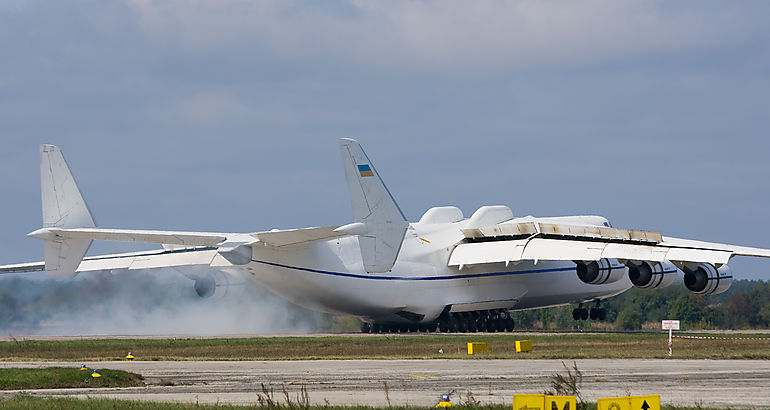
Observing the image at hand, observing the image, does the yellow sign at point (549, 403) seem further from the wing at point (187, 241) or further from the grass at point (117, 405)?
the wing at point (187, 241)

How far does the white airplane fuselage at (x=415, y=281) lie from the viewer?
3944 cm

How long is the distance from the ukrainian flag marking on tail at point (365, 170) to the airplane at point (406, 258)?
0.14 feet

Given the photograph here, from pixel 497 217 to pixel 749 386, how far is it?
2987 cm

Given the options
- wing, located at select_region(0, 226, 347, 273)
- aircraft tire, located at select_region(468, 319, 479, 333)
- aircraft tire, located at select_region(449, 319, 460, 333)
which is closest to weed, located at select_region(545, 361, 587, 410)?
wing, located at select_region(0, 226, 347, 273)

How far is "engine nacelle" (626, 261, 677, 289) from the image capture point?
43.6 metres

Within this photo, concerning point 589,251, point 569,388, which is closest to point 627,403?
point 569,388

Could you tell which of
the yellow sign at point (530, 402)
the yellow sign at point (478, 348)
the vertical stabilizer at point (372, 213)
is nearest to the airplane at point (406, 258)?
the vertical stabilizer at point (372, 213)

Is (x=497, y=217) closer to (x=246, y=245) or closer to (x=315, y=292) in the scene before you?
(x=315, y=292)

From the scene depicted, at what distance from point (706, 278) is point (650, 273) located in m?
2.37

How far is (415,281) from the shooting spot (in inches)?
1704

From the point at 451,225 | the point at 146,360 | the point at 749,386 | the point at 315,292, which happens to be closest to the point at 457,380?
the point at 749,386

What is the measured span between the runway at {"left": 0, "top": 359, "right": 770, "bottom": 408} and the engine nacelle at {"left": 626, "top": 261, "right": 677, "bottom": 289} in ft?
66.3

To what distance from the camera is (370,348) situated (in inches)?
1234

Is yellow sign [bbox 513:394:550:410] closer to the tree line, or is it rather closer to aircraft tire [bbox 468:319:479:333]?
aircraft tire [bbox 468:319:479:333]
